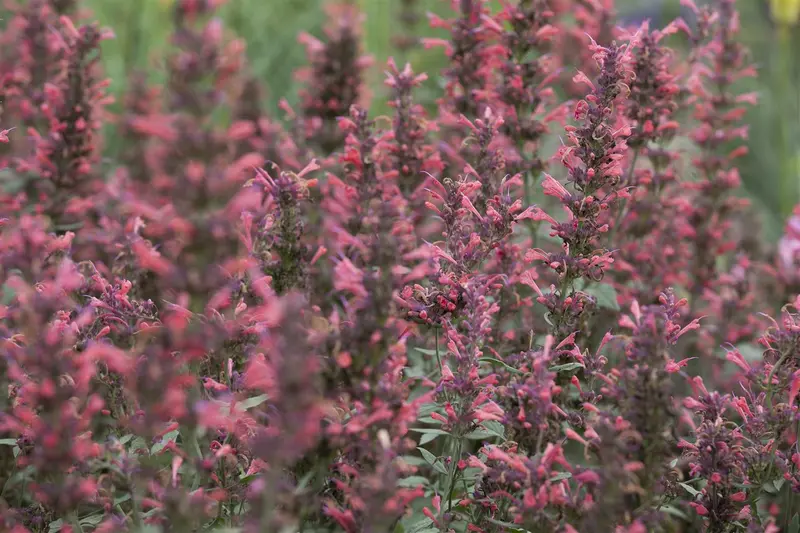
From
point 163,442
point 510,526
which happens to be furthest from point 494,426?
point 163,442

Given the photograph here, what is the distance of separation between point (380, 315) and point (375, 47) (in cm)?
781

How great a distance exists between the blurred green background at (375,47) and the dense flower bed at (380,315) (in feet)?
11.8

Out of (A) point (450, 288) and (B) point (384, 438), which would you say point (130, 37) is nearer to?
(A) point (450, 288)

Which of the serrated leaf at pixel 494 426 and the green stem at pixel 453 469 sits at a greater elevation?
the serrated leaf at pixel 494 426

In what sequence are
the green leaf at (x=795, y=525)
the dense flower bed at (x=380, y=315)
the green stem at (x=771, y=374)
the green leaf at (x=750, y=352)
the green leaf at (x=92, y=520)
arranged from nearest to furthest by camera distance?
the dense flower bed at (x=380, y=315) → the green leaf at (x=92, y=520) → the green stem at (x=771, y=374) → the green leaf at (x=795, y=525) → the green leaf at (x=750, y=352)

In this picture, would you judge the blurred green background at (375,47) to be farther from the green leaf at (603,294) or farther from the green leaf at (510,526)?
the green leaf at (510,526)

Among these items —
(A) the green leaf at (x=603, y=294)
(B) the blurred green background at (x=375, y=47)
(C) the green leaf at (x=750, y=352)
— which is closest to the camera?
(A) the green leaf at (x=603, y=294)

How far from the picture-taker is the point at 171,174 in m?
2.16

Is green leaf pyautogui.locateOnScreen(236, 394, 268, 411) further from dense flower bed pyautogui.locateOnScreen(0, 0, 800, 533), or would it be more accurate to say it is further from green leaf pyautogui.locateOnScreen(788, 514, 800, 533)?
green leaf pyautogui.locateOnScreen(788, 514, 800, 533)

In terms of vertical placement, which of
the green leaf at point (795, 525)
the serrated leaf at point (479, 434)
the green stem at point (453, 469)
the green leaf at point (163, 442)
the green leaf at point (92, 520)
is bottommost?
the green leaf at point (92, 520)

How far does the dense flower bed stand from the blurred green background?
11.8 ft

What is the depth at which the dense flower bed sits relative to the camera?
2.33 metres

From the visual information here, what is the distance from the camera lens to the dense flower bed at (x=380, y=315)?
2328mm

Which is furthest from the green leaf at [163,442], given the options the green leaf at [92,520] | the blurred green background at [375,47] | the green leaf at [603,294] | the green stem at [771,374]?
the blurred green background at [375,47]
